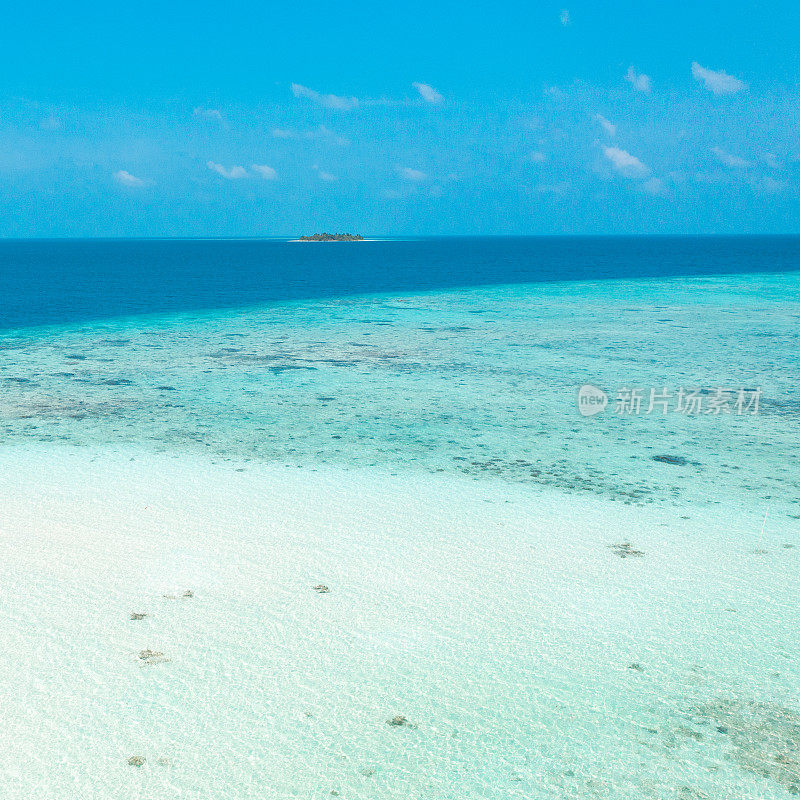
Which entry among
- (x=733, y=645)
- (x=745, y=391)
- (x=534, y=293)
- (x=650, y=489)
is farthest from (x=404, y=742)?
(x=534, y=293)

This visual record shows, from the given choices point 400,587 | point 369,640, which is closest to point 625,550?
point 400,587

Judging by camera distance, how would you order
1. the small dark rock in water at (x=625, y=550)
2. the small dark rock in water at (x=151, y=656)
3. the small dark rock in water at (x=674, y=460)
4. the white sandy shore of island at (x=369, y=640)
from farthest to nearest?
the small dark rock in water at (x=674, y=460)
the small dark rock in water at (x=625, y=550)
the small dark rock in water at (x=151, y=656)
the white sandy shore of island at (x=369, y=640)

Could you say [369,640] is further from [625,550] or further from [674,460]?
[674,460]

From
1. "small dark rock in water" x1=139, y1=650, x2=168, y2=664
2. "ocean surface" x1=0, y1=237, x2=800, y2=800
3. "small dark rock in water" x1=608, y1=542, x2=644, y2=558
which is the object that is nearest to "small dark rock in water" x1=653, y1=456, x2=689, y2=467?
"ocean surface" x1=0, y1=237, x2=800, y2=800

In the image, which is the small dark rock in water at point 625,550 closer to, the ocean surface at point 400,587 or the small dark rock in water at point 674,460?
the ocean surface at point 400,587

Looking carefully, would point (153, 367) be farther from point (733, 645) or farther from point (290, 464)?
point (733, 645)

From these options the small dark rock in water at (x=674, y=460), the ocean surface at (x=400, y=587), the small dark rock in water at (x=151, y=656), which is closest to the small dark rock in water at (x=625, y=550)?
the ocean surface at (x=400, y=587)

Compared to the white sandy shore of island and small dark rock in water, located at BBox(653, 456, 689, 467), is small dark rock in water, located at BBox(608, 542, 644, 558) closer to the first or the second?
the white sandy shore of island
